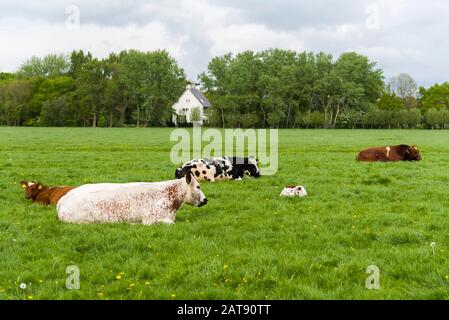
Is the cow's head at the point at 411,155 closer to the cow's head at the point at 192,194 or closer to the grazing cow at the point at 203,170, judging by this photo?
the grazing cow at the point at 203,170

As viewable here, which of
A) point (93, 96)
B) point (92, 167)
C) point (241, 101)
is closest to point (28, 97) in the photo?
point (93, 96)

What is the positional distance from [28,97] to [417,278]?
130m

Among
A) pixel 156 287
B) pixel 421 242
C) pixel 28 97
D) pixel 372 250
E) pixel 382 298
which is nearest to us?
pixel 382 298

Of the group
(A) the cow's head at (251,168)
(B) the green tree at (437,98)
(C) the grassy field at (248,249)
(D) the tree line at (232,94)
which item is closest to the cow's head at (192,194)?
(C) the grassy field at (248,249)

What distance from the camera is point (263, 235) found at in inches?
367

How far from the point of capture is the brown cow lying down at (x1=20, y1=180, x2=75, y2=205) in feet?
40.9

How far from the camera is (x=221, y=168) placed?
17.4 meters

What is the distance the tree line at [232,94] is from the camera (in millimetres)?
107750

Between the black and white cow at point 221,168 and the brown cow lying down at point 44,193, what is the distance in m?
5.30

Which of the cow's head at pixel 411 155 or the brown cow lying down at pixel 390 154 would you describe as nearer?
the brown cow lying down at pixel 390 154

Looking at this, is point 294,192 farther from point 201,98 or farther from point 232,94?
point 201,98

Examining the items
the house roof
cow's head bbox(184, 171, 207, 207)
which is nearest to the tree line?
the house roof

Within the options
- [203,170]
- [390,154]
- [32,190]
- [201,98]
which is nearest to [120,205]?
[32,190]

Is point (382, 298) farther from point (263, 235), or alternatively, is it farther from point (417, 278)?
point (263, 235)
